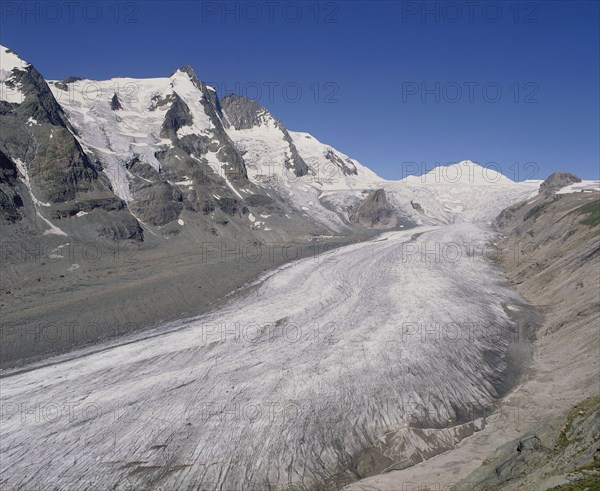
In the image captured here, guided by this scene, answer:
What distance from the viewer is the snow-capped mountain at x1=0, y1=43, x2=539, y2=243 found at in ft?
248

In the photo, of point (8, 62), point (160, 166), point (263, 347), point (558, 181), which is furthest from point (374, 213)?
point (263, 347)

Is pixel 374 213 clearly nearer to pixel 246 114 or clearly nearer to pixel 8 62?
pixel 246 114

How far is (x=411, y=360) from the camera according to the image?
28984mm

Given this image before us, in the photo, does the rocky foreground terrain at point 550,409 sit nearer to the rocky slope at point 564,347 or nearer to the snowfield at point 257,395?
the rocky slope at point 564,347

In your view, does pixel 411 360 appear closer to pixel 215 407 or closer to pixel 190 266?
pixel 215 407

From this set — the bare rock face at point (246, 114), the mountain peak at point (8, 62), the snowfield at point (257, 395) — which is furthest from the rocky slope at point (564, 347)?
the bare rock face at point (246, 114)

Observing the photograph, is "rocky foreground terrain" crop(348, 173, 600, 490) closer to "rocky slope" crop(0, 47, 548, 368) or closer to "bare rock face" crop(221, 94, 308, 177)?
"rocky slope" crop(0, 47, 548, 368)

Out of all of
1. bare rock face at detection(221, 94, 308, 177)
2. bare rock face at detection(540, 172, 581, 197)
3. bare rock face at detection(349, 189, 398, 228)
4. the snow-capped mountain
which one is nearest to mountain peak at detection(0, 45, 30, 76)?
the snow-capped mountain

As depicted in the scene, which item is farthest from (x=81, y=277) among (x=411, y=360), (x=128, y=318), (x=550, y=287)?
(x=550, y=287)

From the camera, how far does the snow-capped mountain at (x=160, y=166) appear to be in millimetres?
75500

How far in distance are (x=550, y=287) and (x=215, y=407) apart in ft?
112

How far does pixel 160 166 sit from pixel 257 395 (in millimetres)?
87169

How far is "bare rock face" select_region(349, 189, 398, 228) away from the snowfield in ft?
335

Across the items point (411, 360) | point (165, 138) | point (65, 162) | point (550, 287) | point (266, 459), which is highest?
point (165, 138)
